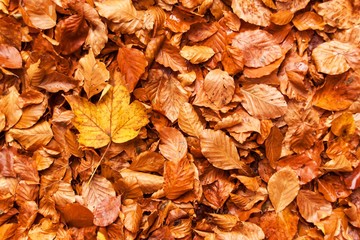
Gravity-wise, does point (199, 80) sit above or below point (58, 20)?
below

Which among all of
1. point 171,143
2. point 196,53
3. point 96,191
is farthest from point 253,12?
point 96,191

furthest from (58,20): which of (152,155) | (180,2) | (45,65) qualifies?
(152,155)

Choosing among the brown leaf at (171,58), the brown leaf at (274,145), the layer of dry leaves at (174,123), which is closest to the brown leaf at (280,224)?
the layer of dry leaves at (174,123)

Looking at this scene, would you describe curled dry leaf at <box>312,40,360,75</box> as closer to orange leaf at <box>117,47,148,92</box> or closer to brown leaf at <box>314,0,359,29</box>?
brown leaf at <box>314,0,359,29</box>

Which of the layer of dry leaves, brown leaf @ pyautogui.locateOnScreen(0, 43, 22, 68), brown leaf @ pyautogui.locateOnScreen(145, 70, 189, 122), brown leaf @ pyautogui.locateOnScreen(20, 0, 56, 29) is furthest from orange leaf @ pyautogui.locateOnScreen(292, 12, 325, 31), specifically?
brown leaf @ pyautogui.locateOnScreen(0, 43, 22, 68)

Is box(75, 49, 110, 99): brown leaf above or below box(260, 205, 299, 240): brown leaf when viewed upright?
above

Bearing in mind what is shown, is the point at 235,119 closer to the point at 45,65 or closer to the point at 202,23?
the point at 202,23
